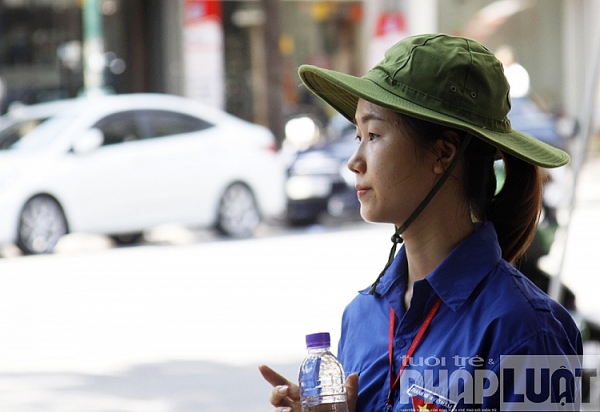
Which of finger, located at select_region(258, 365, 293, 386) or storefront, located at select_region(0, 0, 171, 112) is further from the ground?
storefront, located at select_region(0, 0, 171, 112)

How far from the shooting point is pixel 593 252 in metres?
10.3

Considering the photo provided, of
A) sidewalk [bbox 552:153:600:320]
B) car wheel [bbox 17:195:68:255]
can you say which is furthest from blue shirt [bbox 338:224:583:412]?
car wheel [bbox 17:195:68:255]

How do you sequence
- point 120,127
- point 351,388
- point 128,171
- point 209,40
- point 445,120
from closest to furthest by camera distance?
1. point 445,120
2. point 351,388
3. point 128,171
4. point 120,127
5. point 209,40

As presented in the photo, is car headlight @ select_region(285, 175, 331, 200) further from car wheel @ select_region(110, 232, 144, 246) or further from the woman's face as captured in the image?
the woman's face

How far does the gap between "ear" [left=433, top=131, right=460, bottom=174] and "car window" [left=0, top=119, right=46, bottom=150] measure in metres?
9.70

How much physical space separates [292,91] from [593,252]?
7.93 meters

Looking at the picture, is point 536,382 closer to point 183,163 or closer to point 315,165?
point 183,163

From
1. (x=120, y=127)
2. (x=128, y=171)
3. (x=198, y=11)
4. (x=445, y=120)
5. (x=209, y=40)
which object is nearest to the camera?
(x=445, y=120)

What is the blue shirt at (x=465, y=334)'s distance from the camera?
1.71 m

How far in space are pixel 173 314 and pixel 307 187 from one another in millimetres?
5800

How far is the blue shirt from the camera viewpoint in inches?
67.2

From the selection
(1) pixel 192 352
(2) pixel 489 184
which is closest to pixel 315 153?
(1) pixel 192 352

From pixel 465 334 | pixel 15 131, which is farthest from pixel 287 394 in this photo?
pixel 15 131

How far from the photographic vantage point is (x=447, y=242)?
6.53ft
